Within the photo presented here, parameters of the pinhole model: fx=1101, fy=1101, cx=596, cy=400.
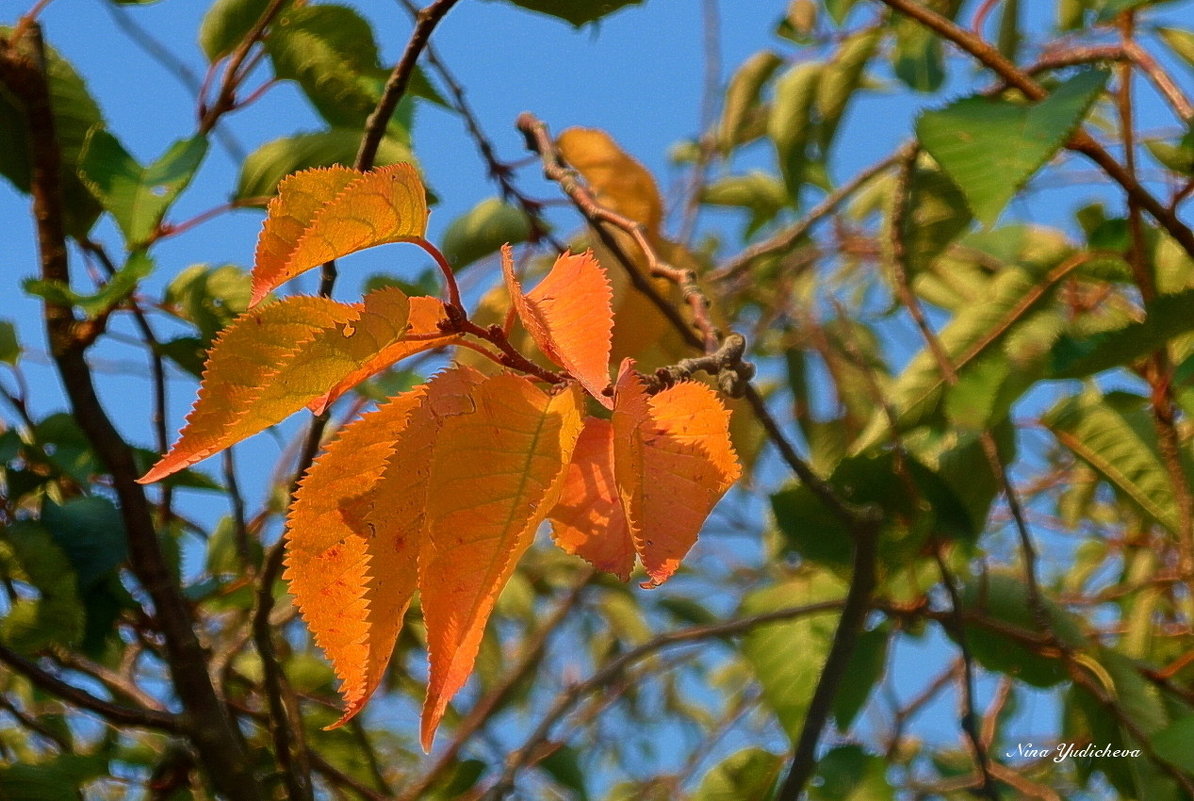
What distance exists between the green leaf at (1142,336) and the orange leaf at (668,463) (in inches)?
20.1

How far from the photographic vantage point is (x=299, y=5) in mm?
826

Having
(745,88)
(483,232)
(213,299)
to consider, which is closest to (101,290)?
(213,299)

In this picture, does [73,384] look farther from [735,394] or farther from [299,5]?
[735,394]

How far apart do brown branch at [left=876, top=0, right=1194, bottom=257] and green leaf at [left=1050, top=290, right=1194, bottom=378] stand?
5 centimetres

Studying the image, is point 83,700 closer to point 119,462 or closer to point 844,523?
point 119,462

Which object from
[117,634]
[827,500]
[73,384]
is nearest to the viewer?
[827,500]

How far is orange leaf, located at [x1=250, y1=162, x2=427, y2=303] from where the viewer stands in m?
0.41

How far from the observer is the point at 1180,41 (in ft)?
4.08

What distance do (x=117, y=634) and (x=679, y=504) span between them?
634 mm

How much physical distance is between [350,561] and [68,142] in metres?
0.55

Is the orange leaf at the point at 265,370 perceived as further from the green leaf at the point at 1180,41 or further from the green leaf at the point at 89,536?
the green leaf at the point at 1180,41

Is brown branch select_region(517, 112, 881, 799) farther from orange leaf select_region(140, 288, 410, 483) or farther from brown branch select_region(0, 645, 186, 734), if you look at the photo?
brown branch select_region(0, 645, 186, 734)

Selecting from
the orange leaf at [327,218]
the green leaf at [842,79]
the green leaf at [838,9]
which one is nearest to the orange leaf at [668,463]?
the orange leaf at [327,218]

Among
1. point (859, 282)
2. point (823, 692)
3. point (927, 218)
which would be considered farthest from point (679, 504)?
point (859, 282)
